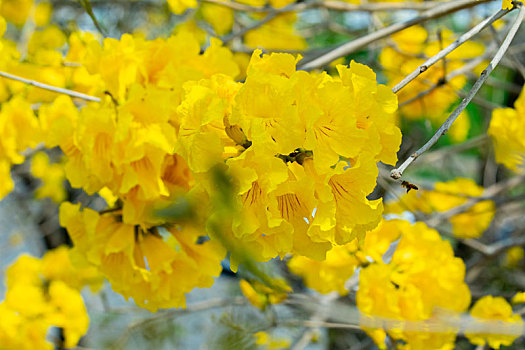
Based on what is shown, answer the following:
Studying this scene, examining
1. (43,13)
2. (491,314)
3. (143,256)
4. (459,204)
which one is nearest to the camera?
(143,256)

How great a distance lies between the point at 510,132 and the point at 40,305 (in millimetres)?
1358

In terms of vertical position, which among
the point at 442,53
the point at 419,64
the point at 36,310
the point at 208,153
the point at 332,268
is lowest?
the point at 36,310

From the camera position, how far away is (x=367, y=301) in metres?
1.12

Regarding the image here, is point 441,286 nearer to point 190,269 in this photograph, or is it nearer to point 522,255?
point 190,269

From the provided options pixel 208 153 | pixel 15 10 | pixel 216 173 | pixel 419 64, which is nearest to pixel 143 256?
pixel 208 153

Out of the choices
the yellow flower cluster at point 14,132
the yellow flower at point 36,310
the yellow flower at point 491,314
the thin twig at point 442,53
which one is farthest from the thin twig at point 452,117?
the yellow flower at point 36,310

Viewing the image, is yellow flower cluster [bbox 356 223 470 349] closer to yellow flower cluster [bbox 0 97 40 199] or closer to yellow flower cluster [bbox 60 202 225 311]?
yellow flower cluster [bbox 60 202 225 311]

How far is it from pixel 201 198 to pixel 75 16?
2.45m

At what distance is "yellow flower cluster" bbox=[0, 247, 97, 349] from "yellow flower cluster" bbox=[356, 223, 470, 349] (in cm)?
74

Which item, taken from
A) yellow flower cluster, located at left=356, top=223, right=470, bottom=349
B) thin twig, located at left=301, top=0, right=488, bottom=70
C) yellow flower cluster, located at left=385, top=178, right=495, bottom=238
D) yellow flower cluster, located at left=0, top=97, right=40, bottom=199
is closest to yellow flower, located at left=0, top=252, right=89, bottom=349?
yellow flower cluster, located at left=0, top=97, right=40, bottom=199

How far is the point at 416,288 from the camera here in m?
1.15

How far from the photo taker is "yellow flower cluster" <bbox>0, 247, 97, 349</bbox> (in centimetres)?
149

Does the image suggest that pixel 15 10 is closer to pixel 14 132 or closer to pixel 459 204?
pixel 14 132

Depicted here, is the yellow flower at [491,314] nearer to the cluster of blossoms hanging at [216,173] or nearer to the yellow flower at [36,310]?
the cluster of blossoms hanging at [216,173]
